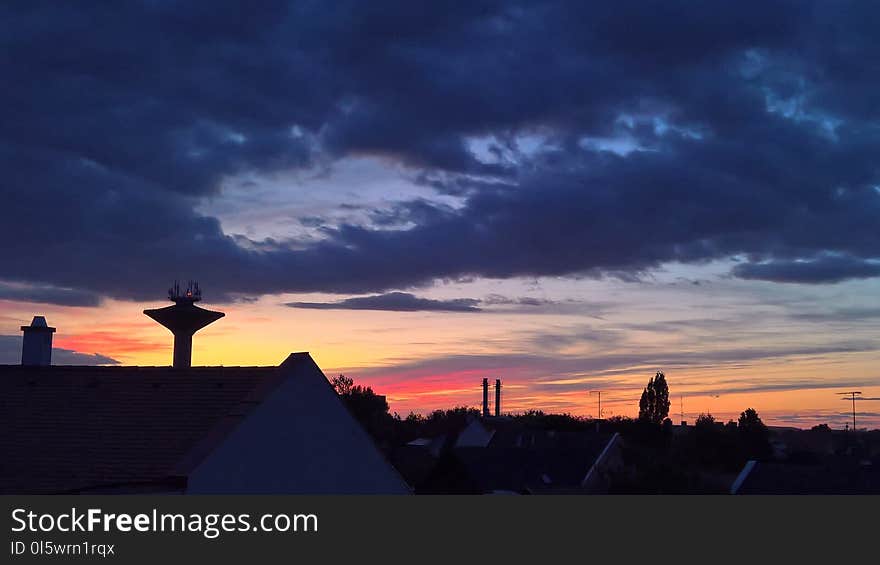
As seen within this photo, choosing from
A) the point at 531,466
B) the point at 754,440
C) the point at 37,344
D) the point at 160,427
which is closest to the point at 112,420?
the point at 160,427

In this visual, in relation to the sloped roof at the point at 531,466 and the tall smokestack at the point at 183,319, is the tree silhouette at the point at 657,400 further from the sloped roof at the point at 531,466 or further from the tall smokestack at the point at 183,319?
the tall smokestack at the point at 183,319

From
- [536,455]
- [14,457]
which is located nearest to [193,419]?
[14,457]

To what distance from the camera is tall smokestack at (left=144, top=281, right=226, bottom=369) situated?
3027 centimetres

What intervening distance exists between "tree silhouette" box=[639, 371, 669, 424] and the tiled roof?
100357 millimetres

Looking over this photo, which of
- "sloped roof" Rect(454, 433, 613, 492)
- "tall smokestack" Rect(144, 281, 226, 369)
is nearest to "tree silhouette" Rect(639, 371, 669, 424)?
"sloped roof" Rect(454, 433, 613, 492)

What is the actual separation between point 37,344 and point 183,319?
464 cm

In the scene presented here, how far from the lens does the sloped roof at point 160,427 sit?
21391 millimetres

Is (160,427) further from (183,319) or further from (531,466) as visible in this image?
(531,466)

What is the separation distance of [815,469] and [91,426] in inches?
1386

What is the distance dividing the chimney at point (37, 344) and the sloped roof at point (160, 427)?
3033 mm

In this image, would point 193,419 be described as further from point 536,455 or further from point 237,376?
point 536,455

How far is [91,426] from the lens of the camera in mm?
23531

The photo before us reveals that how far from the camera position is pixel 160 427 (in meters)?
23.1

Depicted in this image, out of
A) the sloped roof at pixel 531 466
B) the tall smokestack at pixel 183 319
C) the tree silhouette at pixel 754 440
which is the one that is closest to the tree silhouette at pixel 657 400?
the tree silhouette at pixel 754 440
